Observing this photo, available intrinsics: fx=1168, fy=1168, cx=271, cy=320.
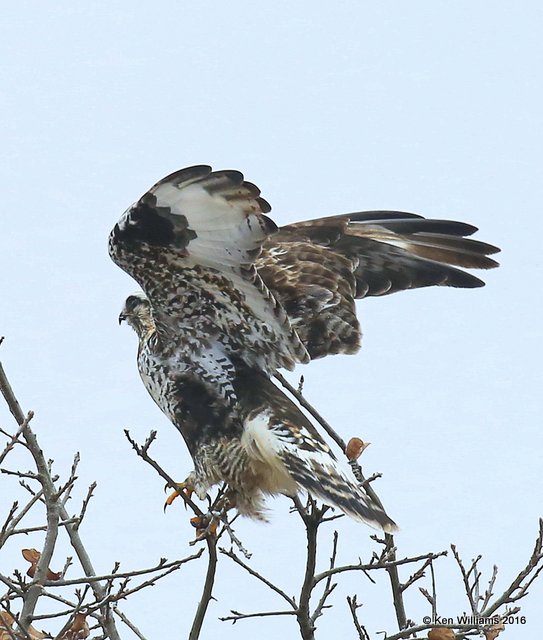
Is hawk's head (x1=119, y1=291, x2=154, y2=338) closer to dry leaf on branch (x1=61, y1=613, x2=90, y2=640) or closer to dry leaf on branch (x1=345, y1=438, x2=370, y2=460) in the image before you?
dry leaf on branch (x1=345, y1=438, x2=370, y2=460)

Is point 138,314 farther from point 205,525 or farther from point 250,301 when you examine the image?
point 205,525

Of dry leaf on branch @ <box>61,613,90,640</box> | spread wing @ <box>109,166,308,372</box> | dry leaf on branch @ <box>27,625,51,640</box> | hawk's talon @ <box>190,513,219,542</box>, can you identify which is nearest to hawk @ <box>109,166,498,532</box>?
A: spread wing @ <box>109,166,308,372</box>

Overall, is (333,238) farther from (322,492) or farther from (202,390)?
(322,492)

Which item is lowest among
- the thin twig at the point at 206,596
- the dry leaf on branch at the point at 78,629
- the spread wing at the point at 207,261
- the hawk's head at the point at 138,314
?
the dry leaf on branch at the point at 78,629

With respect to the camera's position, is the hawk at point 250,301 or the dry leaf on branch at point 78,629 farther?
the hawk at point 250,301

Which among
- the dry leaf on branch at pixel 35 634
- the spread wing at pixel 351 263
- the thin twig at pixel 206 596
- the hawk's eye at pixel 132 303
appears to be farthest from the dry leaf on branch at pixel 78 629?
the hawk's eye at pixel 132 303

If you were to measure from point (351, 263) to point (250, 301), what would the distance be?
3.77 feet

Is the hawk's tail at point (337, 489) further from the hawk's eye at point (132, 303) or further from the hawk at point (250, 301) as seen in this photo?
the hawk's eye at point (132, 303)

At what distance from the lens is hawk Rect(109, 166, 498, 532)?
497 centimetres

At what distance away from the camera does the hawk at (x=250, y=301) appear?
4969 mm

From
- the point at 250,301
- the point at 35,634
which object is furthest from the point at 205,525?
the point at 35,634

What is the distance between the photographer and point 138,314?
650cm

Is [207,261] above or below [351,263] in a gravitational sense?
below

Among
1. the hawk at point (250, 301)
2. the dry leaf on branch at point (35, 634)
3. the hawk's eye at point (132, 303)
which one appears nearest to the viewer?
the dry leaf on branch at point (35, 634)
